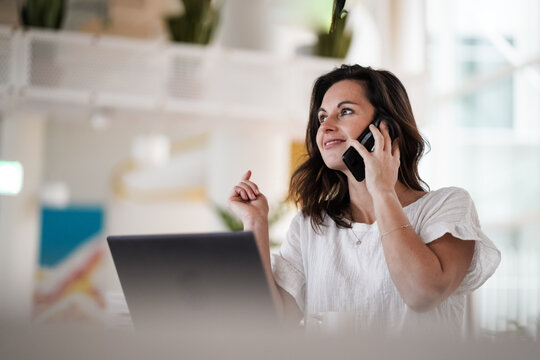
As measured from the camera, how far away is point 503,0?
558 centimetres

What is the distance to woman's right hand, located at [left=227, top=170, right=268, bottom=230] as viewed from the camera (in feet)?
5.64

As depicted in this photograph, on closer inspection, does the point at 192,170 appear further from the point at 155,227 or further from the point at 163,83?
the point at 163,83

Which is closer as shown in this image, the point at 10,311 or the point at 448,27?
the point at 10,311

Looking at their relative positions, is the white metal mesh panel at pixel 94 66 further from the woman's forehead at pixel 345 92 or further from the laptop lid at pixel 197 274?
the laptop lid at pixel 197 274

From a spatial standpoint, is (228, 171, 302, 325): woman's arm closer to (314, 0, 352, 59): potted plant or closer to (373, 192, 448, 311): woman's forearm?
(373, 192, 448, 311): woman's forearm

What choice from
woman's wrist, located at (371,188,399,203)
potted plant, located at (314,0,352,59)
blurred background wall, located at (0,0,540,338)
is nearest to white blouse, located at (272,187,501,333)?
woman's wrist, located at (371,188,399,203)

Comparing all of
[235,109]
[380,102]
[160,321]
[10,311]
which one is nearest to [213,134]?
[235,109]

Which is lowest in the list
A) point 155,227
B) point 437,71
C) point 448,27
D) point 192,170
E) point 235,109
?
point 155,227

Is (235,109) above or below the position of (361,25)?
below

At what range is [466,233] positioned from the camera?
4.91 feet

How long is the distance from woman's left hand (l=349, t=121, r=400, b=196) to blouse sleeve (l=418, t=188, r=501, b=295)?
0.13 meters

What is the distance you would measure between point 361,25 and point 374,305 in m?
5.37

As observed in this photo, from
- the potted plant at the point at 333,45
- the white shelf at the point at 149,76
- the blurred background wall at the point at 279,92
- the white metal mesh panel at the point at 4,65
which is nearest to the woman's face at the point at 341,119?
the blurred background wall at the point at 279,92

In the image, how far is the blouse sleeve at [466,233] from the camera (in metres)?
1.50
